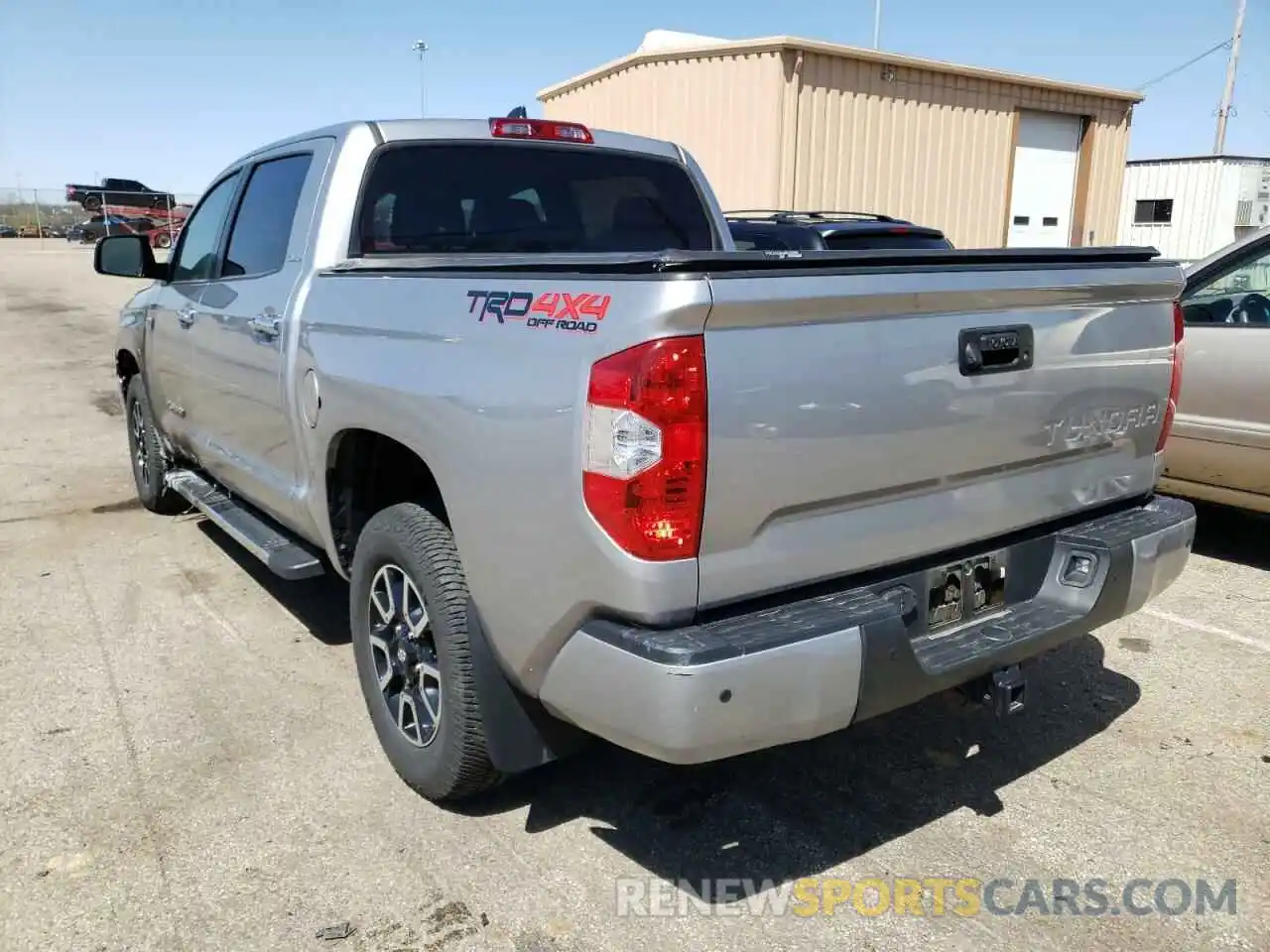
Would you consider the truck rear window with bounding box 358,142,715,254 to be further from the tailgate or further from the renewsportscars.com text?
the renewsportscars.com text

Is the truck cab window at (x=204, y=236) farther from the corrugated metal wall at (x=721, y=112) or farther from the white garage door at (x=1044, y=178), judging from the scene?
the white garage door at (x=1044, y=178)

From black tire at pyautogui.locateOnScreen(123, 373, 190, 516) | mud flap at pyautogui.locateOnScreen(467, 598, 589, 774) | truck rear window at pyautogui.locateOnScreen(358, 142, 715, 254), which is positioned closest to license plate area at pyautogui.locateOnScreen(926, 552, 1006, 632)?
mud flap at pyautogui.locateOnScreen(467, 598, 589, 774)

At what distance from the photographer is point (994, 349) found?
2.58 meters

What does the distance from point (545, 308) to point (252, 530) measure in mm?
2415

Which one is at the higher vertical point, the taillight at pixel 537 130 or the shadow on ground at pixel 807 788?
the taillight at pixel 537 130

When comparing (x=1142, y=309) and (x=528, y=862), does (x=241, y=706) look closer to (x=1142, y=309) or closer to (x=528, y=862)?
(x=528, y=862)

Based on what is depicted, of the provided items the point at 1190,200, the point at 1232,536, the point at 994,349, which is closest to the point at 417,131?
the point at 994,349

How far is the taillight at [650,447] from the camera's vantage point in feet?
6.86

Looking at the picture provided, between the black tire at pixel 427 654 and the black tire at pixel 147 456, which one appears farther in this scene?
the black tire at pixel 147 456

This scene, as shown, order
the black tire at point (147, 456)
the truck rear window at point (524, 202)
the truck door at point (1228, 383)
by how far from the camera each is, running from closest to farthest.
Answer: the truck rear window at point (524, 202) < the truck door at point (1228, 383) < the black tire at point (147, 456)

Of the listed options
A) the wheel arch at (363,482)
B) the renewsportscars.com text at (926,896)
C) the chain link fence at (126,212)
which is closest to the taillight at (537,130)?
the wheel arch at (363,482)

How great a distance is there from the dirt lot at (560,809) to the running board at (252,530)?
1.52ft

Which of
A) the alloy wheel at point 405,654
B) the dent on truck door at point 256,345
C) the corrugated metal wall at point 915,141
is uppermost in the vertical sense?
the corrugated metal wall at point 915,141

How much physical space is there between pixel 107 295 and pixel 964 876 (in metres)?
23.1
